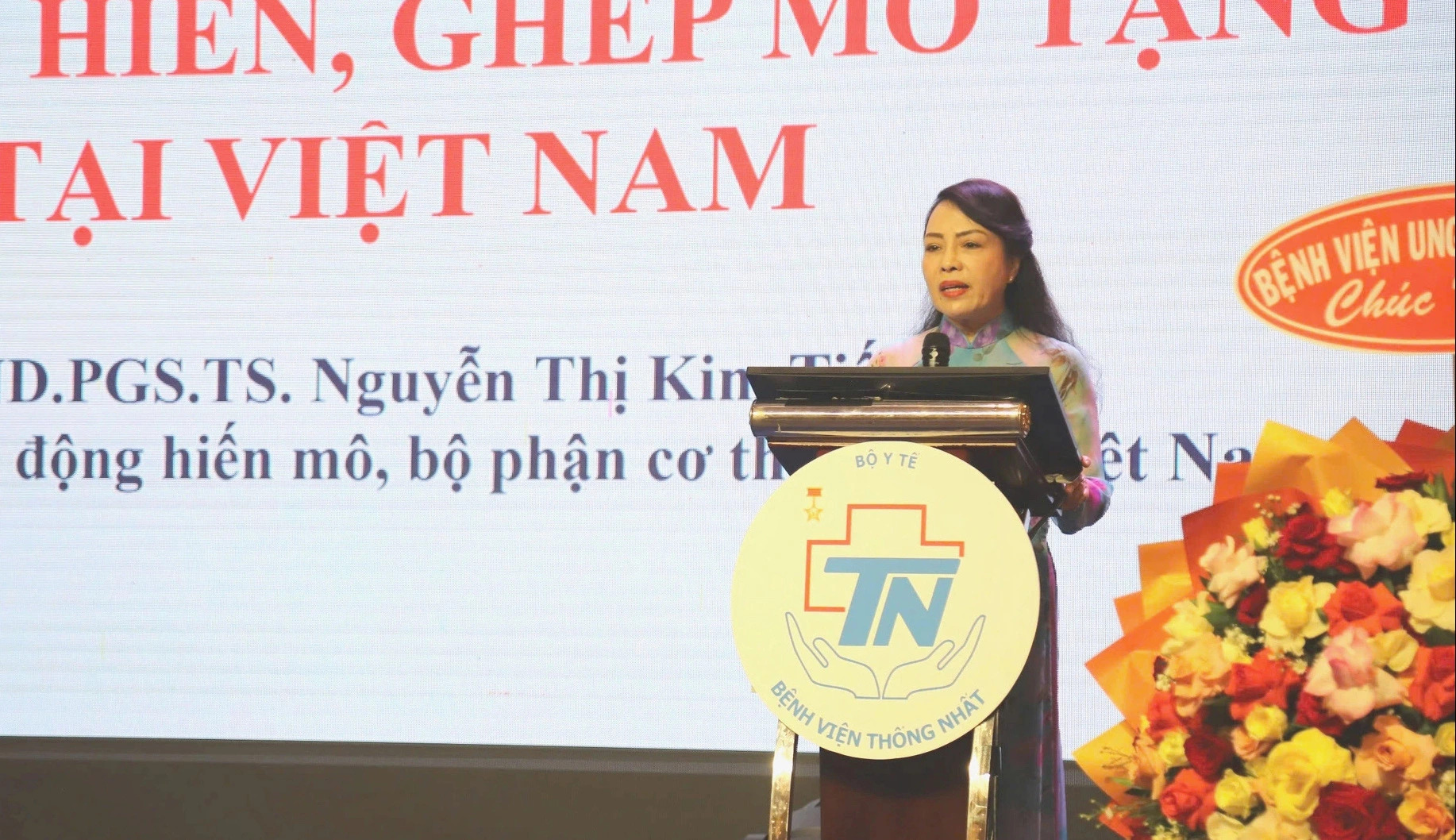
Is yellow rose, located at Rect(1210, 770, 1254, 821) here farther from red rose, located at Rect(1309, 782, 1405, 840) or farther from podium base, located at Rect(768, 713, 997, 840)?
podium base, located at Rect(768, 713, 997, 840)

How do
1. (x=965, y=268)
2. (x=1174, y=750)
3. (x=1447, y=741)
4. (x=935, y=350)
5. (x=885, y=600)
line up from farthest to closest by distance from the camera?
(x=965, y=268), (x=935, y=350), (x=885, y=600), (x=1174, y=750), (x=1447, y=741)

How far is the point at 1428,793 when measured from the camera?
3.40 ft

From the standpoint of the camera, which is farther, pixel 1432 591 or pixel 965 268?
pixel 965 268

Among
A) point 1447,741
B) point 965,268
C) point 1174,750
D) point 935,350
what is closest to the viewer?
point 1447,741

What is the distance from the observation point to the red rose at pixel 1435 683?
3.36ft

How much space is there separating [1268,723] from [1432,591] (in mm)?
135

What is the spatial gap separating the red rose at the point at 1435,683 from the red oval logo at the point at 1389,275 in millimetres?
194

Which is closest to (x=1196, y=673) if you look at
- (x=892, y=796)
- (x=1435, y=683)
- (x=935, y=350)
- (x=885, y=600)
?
(x=1435, y=683)

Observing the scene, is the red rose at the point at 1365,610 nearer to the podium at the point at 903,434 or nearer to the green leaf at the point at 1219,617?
the green leaf at the point at 1219,617

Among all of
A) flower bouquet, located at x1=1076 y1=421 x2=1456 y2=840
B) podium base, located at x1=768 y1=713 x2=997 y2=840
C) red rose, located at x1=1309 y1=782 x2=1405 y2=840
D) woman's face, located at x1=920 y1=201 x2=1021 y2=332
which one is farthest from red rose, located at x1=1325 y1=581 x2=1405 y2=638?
woman's face, located at x1=920 y1=201 x2=1021 y2=332

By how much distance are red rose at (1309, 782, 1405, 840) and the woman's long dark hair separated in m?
1.78

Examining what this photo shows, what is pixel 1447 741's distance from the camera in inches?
40.5

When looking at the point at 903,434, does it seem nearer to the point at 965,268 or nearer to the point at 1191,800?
the point at 1191,800

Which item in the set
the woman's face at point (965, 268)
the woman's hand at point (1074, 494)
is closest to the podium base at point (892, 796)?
the woman's hand at point (1074, 494)
